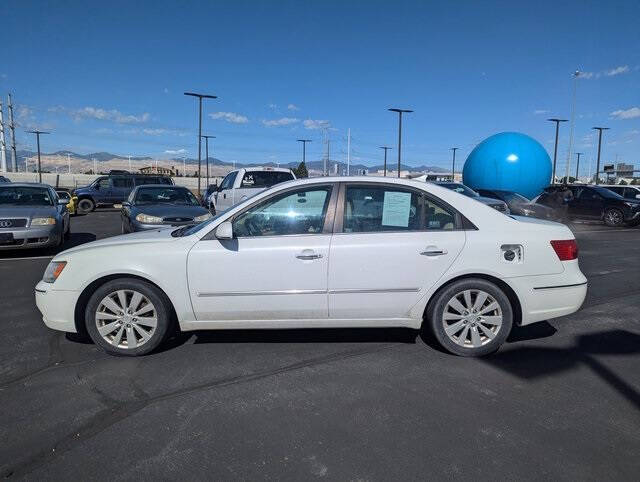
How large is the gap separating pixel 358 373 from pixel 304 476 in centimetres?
130

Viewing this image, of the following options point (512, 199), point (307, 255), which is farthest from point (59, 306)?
point (512, 199)

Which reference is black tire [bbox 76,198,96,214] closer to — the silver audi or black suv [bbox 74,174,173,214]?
black suv [bbox 74,174,173,214]

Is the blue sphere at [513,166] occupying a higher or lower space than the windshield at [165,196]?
higher

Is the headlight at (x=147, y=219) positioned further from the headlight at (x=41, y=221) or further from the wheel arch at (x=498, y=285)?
the wheel arch at (x=498, y=285)

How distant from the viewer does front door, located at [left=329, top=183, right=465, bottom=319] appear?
382 cm

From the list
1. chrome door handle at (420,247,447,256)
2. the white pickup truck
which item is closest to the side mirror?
chrome door handle at (420,247,447,256)

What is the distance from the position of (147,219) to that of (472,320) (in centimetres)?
668

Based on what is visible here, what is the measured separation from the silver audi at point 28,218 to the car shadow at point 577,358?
27.3 ft

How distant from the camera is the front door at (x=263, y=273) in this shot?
3.80 meters

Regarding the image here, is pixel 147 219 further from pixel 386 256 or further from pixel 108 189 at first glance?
pixel 108 189

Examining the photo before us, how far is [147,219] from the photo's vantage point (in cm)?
862

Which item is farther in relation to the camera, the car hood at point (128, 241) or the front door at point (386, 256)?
the car hood at point (128, 241)

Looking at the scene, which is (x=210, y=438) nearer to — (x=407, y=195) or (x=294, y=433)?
(x=294, y=433)

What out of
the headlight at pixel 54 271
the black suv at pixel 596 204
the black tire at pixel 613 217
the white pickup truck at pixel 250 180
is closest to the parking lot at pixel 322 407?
the headlight at pixel 54 271
